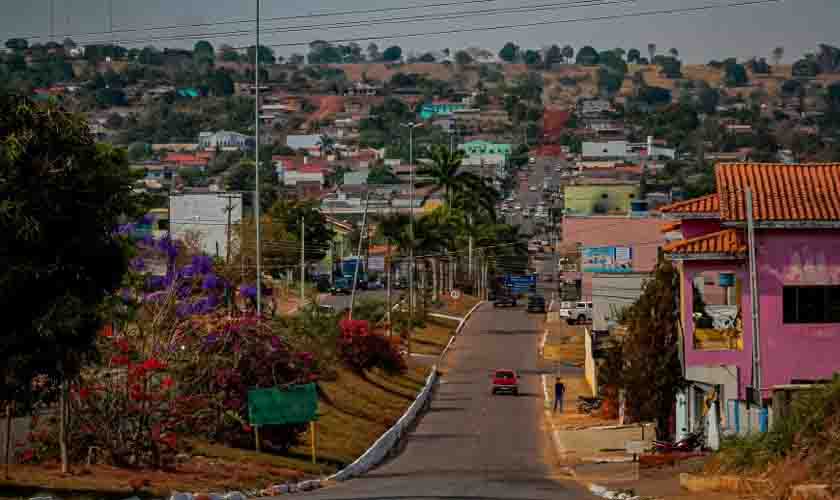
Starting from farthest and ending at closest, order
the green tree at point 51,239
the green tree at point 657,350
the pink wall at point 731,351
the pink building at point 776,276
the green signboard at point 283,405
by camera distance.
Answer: the green tree at point 657,350
the pink wall at point 731,351
the pink building at point 776,276
the green signboard at point 283,405
the green tree at point 51,239

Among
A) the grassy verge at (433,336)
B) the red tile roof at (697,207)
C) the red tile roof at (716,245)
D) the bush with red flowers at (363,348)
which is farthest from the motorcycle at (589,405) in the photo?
the grassy verge at (433,336)

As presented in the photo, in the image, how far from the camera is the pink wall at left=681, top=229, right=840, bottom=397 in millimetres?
40531

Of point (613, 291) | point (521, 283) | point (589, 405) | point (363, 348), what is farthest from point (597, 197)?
point (589, 405)

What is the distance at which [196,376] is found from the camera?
3812 centimetres

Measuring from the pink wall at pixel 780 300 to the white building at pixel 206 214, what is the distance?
2923 inches

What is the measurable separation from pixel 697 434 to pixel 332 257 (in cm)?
9804

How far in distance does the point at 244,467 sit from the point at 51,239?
12.5 meters

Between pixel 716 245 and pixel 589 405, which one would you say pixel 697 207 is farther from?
pixel 589 405

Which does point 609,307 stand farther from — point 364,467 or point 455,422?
point 364,467

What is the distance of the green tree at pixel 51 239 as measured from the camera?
77.6 feet

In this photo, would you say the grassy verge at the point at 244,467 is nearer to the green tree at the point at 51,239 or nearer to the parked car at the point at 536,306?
the green tree at the point at 51,239

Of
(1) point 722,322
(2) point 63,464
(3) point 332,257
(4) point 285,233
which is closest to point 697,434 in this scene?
(1) point 722,322

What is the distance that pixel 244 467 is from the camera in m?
35.9

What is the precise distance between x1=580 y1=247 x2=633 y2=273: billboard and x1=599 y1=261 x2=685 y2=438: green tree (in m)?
40.5
